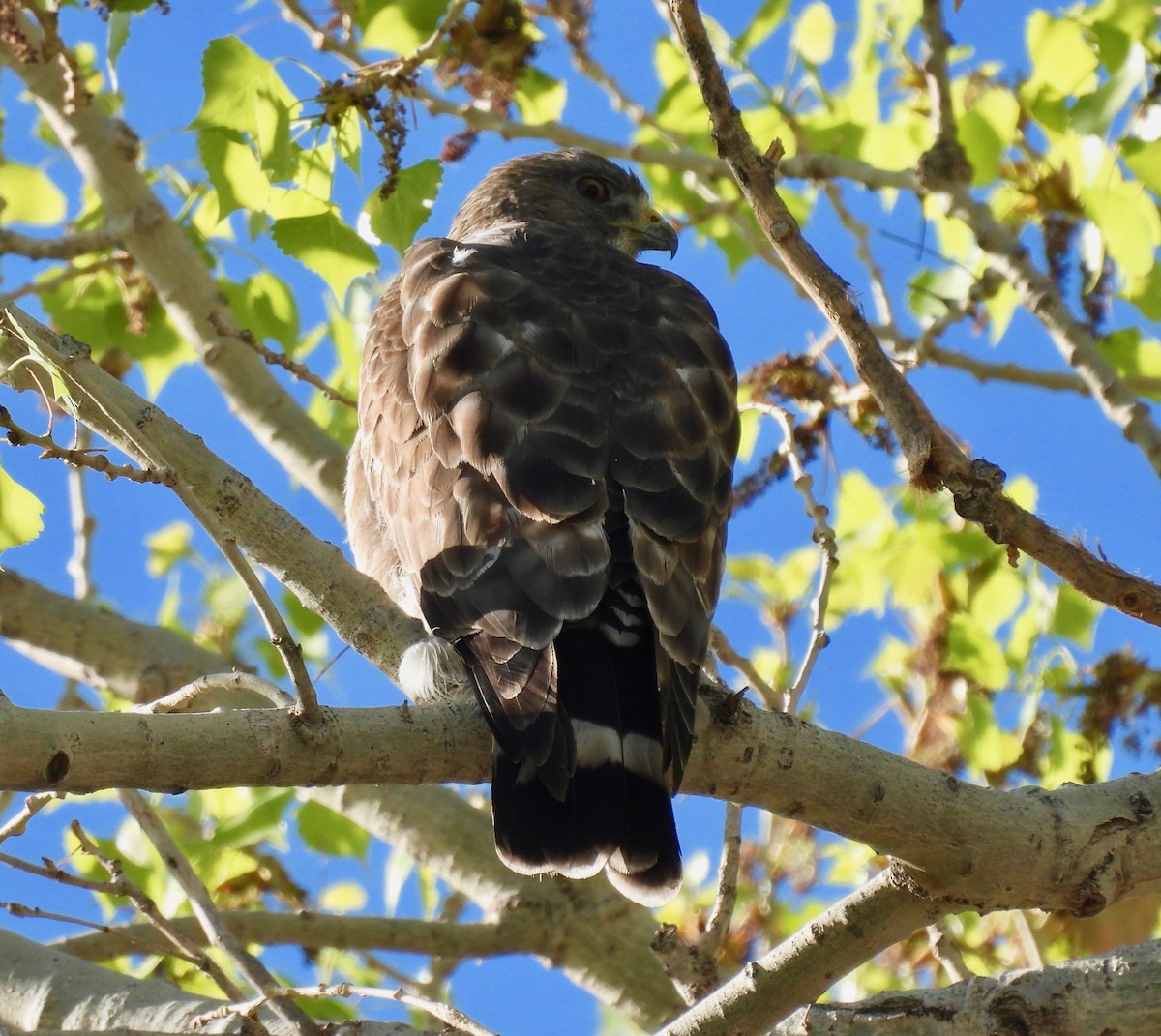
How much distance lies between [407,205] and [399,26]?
65 centimetres

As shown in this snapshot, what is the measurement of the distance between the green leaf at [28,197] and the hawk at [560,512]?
5.40ft

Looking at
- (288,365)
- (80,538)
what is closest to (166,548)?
(80,538)

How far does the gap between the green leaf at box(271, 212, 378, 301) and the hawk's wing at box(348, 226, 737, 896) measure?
0.13 meters

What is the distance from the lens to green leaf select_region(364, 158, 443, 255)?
13.0 feet

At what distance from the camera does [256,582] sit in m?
2.08

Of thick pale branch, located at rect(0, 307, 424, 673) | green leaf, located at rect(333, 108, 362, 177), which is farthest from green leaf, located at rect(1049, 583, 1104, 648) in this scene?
green leaf, located at rect(333, 108, 362, 177)

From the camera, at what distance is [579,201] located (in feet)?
17.6

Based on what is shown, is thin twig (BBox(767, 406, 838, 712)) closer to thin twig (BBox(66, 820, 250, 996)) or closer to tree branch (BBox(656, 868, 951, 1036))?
tree branch (BBox(656, 868, 951, 1036))

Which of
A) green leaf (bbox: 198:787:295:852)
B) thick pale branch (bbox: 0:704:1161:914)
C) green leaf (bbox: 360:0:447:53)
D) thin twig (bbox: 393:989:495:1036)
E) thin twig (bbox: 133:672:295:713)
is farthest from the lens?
green leaf (bbox: 360:0:447:53)

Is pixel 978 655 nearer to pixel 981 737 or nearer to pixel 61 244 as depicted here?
pixel 981 737

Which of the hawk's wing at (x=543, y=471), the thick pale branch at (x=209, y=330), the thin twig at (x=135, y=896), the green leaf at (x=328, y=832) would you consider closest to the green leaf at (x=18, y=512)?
the thin twig at (x=135, y=896)

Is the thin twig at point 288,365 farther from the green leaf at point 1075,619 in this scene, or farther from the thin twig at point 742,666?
the green leaf at point 1075,619

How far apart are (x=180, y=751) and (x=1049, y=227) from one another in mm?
3712

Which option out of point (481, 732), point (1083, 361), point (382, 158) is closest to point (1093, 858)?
point (481, 732)
